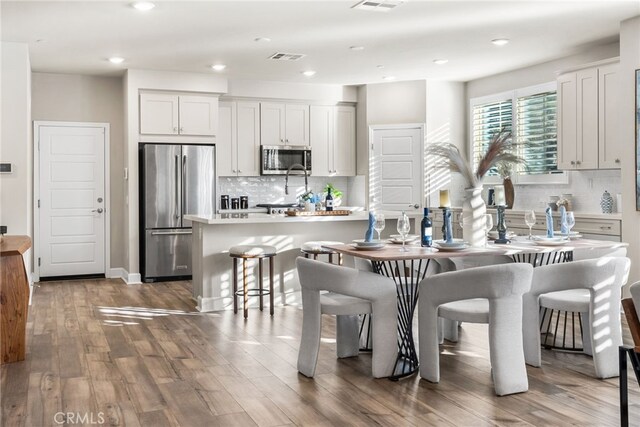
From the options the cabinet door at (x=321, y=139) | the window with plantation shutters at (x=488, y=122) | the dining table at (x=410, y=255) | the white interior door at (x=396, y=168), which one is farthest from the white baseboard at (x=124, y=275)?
the window with plantation shutters at (x=488, y=122)

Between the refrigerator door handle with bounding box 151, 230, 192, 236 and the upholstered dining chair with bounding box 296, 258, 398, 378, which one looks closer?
the upholstered dining chair with bounding box 296, 258, 398, 378

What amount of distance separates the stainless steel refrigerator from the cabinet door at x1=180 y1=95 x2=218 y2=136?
26 centimetres

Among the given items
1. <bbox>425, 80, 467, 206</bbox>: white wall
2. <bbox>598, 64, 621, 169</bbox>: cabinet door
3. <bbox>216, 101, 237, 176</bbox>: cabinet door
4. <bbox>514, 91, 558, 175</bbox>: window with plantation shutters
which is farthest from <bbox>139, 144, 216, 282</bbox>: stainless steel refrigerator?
<bbox>598, 64, 621, 169</bbox>: cabinet door

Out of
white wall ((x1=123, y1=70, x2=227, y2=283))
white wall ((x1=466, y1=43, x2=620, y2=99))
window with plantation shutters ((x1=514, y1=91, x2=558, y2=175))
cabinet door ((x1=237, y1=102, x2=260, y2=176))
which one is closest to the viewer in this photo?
white wall ((x1=466, y1=43, x2=620, y2=99))

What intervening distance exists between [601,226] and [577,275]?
2.48m

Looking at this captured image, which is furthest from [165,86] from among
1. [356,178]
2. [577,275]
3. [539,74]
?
[577,275]

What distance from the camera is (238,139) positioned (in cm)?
845

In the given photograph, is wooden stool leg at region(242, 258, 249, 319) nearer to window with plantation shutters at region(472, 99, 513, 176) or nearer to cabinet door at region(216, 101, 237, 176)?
cabinet door at region(216, 101, 237, 176)

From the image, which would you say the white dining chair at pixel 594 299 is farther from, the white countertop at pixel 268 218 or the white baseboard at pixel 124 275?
the white baseboard at pixel 124 275

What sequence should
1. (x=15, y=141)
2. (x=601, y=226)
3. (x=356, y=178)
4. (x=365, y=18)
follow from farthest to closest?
1. (x=356, y=178)
2. (x=15, y=141)
3. (x=601, y=226)
4. (x=365, y=18)

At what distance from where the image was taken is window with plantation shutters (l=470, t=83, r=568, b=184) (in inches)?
283

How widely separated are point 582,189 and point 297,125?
3838 mm

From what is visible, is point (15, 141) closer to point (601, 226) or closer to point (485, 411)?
point (485, 411)

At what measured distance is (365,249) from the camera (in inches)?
153
